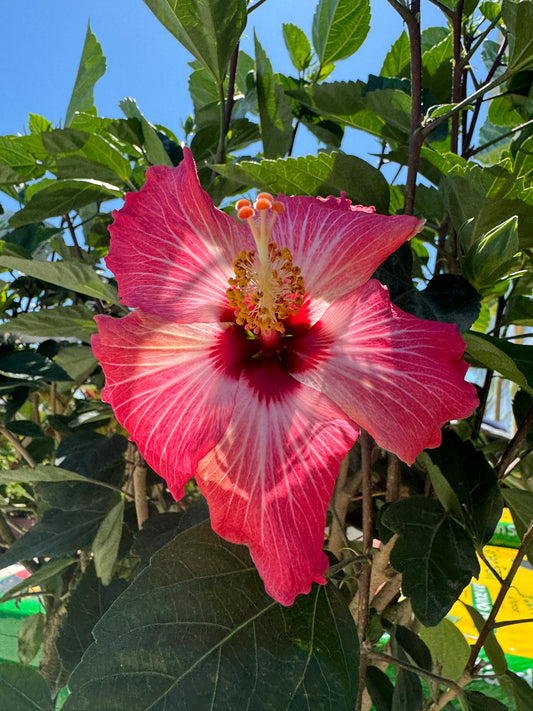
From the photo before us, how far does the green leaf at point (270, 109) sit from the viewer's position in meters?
0.65

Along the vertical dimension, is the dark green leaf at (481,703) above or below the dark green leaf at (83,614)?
above

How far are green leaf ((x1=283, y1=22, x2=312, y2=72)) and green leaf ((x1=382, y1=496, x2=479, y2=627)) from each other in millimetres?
724

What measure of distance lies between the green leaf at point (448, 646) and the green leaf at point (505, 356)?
37 cm

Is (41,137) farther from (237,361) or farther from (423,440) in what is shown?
(423,440)

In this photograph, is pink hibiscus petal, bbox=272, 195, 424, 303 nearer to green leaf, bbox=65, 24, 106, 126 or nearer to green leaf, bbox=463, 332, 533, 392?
green leaf, bbox=463, 332, 533, 392

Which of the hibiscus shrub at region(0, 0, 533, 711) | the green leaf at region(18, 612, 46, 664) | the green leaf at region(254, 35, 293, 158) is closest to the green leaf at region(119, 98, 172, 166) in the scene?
the hibiscus shrub at region(0, 0, 533, 711)

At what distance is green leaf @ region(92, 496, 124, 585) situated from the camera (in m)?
0.71

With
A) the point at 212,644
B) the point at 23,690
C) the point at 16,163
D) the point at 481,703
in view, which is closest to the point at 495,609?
the point at 481,703

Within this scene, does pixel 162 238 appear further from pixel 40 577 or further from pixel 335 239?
pixel 40 577

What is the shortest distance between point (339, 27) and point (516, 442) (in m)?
0.55

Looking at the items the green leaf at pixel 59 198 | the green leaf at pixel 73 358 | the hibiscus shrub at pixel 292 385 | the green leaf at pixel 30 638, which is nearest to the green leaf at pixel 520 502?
the hibiscus shrub at pixel 292 385

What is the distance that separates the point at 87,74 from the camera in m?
0.84

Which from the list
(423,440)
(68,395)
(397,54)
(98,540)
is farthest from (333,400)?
(68,395)

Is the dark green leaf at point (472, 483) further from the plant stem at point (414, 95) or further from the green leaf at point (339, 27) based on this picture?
the green leaf at point (339, 27)
